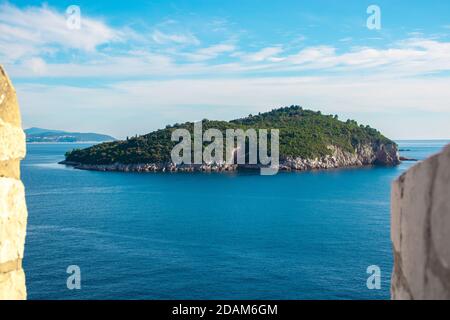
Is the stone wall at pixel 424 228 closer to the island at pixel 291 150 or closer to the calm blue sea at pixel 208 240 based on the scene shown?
the calm blue sea at pixel 208 240

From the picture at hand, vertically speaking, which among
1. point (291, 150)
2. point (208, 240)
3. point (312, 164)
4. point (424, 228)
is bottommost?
point (208, 240)

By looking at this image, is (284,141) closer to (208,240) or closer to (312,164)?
(312,164)

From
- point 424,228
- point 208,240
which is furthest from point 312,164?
point 424,228

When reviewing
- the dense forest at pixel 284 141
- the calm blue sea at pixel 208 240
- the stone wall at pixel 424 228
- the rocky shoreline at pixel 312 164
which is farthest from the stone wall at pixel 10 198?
the dense forest at pixel 284 141

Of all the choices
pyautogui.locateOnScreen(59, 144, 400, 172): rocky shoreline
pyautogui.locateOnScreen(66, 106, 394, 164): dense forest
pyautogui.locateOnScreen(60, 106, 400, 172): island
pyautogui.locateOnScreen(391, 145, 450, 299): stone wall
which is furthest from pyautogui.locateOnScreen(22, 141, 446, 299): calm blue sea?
pyautogui.locateOnScreen(66, 106, 394, 164): dense forest

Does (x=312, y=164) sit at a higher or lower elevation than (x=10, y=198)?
lower
